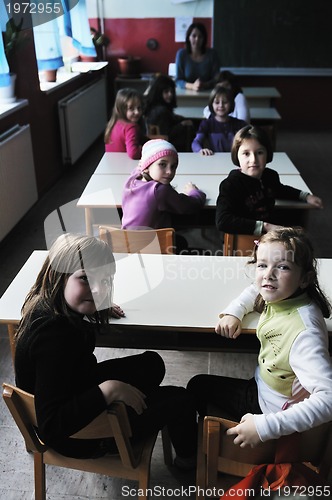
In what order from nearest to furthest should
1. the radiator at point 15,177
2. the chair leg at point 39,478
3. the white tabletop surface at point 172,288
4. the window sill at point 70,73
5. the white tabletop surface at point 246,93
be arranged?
1. the chair leg at point 39,478
2. the white tabletop surface at point 172,288
3. the radiator at point 15,177
4. the window sill at point 70,73
5. the white tabletop surface at point 246,93

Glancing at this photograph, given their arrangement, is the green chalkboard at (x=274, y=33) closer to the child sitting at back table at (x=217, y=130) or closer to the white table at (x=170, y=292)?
the child sitting at back table at (x=217, y=130)

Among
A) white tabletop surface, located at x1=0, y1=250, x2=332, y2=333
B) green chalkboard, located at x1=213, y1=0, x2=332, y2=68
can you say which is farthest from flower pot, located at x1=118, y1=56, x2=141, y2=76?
white tabletop surface, located at x1=0, y1=250, x2=332, y2=333

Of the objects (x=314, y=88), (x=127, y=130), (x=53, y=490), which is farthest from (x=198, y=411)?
(x=314, y=88)

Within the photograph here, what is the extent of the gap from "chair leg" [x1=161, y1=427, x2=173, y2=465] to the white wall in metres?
6.05

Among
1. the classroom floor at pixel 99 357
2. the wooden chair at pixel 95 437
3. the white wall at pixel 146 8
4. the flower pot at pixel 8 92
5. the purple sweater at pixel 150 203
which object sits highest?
the white wall at pixel 146 8

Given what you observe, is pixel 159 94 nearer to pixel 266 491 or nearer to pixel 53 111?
pixel 53 111

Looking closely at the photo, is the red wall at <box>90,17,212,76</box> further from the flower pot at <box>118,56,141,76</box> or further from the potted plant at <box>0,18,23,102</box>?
the potted plant at <box>0,18,23,102</box>

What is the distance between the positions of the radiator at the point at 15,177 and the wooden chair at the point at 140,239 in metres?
1.58

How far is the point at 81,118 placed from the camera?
18.0ft

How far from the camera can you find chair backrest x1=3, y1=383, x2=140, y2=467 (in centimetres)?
118

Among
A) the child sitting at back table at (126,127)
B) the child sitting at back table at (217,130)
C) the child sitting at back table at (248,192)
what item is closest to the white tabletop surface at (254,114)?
the child sitting at back table at (217,130)

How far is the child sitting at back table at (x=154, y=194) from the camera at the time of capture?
232 cm

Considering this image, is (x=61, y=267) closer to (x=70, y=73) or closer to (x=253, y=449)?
(x=253, y=449)

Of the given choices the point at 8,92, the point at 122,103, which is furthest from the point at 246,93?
the point at 8,92
